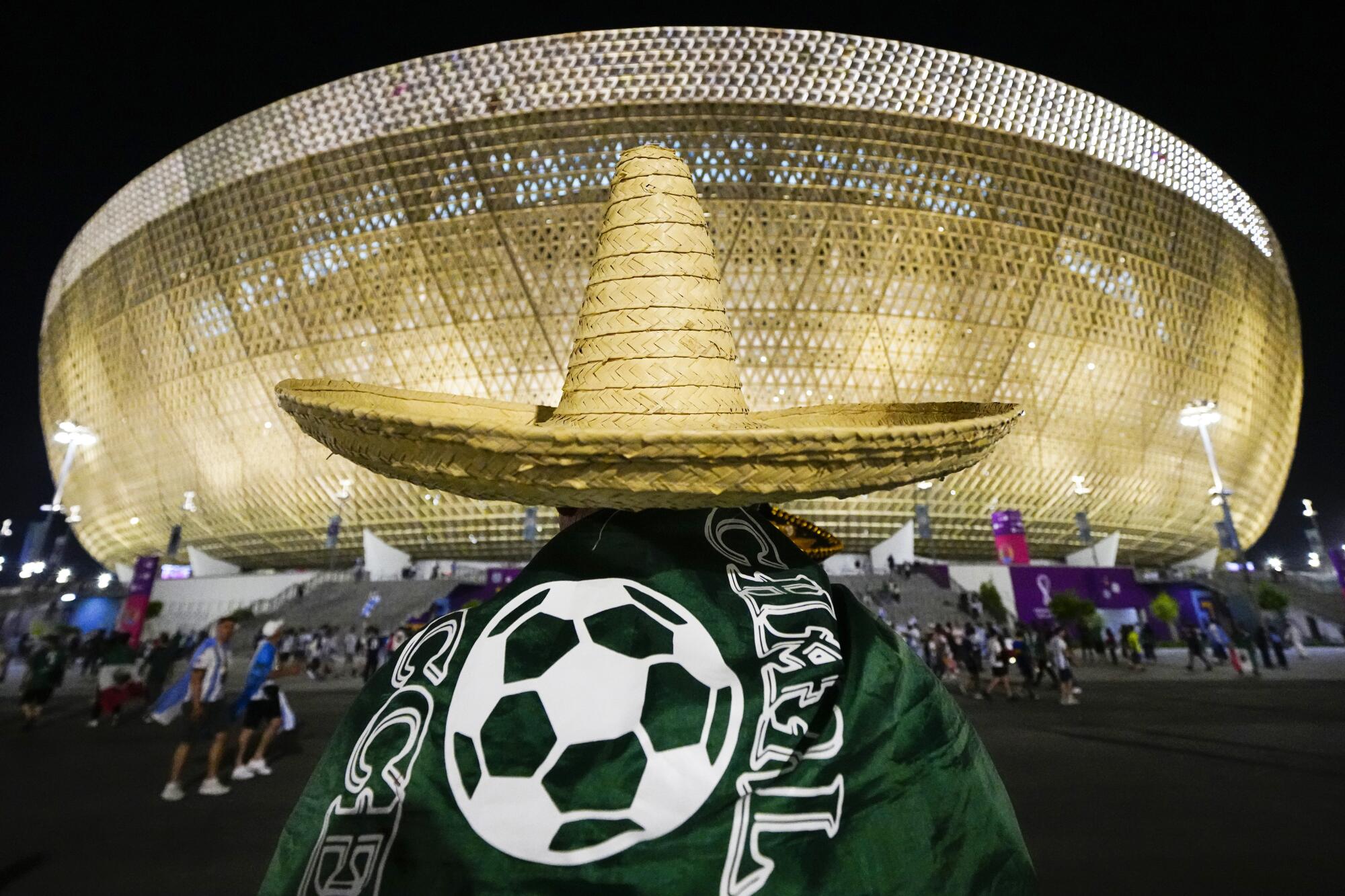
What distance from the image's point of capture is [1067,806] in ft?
11.7

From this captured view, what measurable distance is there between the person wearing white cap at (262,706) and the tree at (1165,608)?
1920 cm

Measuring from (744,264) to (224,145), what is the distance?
17.1 meters

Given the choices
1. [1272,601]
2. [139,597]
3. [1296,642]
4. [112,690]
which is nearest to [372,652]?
[112,690]

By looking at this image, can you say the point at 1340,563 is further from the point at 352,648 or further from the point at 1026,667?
the point at 352,648

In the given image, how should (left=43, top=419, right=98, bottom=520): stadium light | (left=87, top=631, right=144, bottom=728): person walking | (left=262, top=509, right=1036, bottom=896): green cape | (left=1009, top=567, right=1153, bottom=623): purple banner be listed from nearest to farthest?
(left=262, top=509, right=1036, bottom=896): green cape
(left=87, top=631, right=144, bottom=728): person walking
(left=1009, top=567, right=1153, bottom=623): purple banner
(left=43, top=419, right=98, bottom=520): stadium light

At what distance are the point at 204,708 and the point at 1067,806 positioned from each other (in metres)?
5.61

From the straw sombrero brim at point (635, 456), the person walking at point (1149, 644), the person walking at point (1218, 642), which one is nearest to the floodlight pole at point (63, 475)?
the straw sombrero brim at point (635, 456)

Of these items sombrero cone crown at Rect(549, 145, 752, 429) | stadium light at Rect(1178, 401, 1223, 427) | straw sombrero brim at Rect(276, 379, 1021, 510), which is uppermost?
stadium light at Rect(1178, 401, 1223, 427)

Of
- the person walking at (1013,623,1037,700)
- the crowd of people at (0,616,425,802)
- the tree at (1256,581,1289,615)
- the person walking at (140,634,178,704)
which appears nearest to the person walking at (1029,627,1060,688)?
the person walking at (1013,623,1037,700)

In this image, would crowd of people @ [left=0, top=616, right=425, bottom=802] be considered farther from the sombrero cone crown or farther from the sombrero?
the sombrero cone crown

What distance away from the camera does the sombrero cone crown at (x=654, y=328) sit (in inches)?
47.8

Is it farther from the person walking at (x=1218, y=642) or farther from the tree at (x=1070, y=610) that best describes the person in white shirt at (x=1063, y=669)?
the person walking at (x=1218, y=642)

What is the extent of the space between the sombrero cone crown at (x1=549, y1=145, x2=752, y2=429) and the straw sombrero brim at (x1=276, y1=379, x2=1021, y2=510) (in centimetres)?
9

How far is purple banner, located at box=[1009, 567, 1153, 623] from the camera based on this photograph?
581 inches
